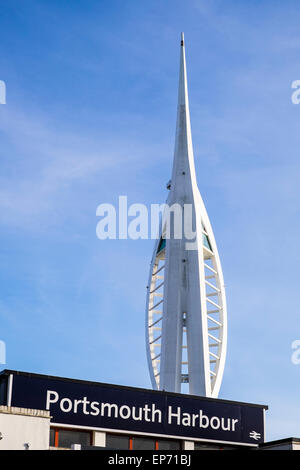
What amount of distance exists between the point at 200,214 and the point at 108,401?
60.1 meters

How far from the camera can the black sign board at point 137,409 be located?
129 ft

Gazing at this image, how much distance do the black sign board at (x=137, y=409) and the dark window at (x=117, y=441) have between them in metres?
0.49

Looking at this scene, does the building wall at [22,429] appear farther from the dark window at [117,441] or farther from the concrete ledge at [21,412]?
the dark window at [117,441]

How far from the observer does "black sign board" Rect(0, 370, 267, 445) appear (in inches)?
1553

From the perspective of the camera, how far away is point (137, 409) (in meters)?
41.6

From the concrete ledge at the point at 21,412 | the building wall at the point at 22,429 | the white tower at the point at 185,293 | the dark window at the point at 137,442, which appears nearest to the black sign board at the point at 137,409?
the dark window at the point at 137,442

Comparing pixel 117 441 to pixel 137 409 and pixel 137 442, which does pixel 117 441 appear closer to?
pixel 137 442

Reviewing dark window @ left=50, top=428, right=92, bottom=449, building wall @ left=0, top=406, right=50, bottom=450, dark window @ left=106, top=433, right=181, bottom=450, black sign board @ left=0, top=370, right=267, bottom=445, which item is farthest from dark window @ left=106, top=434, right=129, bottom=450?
building wall @ left=0, top=406, right=50, bottom=450

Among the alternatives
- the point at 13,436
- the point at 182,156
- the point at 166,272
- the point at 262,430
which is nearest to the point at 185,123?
the point at 182,156

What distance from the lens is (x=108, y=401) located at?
40969 millimetres

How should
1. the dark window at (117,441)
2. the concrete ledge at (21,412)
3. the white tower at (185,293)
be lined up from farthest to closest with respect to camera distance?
the white tower at (185,293) < the dark window at (117,441) < the concrete ledge at (21,412)

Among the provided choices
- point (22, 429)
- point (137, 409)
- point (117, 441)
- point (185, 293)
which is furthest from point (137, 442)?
point (185, 293)

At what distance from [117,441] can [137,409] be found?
1.79 m

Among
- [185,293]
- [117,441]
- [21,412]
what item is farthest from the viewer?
[185,293]
